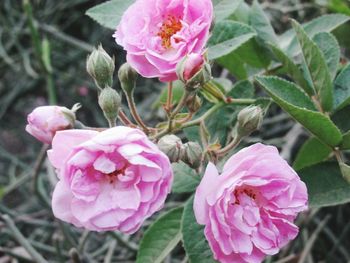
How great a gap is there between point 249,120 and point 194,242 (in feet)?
0.57

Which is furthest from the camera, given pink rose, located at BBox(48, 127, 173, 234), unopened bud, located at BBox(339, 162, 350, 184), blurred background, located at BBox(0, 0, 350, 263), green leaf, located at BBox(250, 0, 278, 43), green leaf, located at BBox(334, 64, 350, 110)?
blurred background, located at BBox(0, 0, 350, 263)

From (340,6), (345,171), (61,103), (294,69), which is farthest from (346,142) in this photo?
(61,103)

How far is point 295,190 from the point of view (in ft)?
2.40

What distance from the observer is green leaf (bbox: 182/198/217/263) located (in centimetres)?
81

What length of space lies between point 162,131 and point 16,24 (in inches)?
60.0

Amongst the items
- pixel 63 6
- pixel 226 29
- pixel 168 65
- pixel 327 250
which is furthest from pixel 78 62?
pixel 168 65

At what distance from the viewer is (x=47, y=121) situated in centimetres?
78

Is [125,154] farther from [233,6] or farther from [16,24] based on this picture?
[16,24]

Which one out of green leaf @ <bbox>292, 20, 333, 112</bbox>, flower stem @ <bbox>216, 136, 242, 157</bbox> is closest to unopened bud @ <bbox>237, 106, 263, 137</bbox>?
flower stem @ <bbox>216, 136, 242, 157</bbox>

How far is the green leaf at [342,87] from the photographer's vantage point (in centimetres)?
Result: 89

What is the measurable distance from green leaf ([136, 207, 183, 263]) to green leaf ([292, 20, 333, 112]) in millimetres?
277

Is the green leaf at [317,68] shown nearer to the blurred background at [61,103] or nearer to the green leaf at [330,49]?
the green leaf at [330,49]

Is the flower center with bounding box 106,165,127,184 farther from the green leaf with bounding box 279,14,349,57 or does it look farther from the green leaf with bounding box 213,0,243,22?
the green leaf with bounding box 279,14,349,57

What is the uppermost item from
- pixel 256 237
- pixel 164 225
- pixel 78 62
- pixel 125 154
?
pixel 125 154
